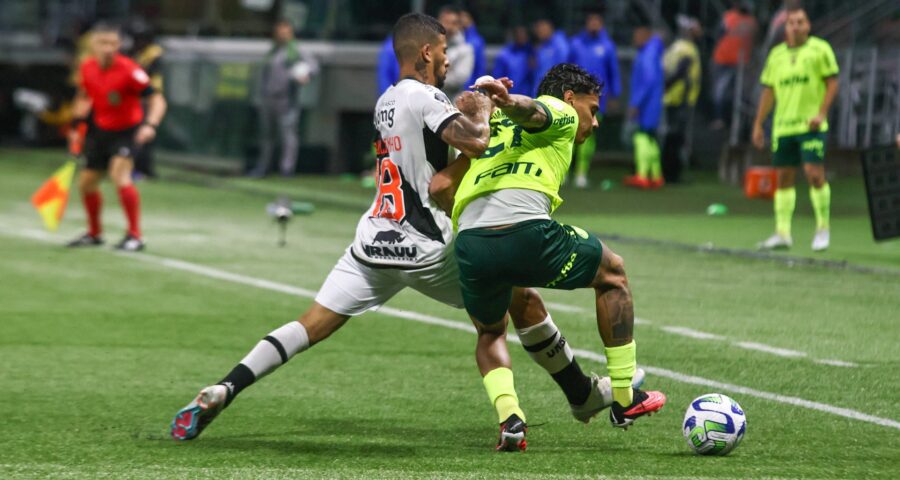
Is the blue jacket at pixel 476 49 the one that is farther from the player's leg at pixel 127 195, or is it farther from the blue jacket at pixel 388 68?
the player's leg at pixel 127 195

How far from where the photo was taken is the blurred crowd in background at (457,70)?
23922 millimetres

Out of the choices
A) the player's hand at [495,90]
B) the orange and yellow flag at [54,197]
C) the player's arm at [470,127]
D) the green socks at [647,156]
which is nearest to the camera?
the player's hand at [495,90]

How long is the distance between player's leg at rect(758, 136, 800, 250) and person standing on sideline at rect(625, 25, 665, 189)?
306 inches

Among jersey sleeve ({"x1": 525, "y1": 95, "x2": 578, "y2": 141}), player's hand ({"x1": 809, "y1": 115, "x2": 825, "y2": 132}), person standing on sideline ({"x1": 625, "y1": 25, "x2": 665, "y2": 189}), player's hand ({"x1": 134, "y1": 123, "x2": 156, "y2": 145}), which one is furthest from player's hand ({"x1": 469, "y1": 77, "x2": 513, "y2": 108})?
person standing on sideline ({"x1": 625, "y1": 25, "x2": 665, "y2": 189})

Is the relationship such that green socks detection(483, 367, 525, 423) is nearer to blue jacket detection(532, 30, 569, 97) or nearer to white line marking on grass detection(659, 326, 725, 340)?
white line marking on grass detection(659, 326, 725, 340)

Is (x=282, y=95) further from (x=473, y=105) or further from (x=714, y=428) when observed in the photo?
(x=714, y=428)

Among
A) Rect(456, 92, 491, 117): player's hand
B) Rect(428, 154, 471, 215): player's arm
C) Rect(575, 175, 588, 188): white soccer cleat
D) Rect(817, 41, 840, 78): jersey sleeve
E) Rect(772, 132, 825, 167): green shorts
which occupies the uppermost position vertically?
Rect(456, 92, 491, 117): player's hand

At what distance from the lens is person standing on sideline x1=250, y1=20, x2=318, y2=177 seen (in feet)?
80.4

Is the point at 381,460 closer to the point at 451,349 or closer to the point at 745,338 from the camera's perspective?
the point at 451,349

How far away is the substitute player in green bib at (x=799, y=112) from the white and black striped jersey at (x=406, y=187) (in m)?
8.69

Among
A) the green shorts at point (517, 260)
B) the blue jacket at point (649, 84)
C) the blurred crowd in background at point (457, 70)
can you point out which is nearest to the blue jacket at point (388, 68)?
the blurred crowd in background at point (457, 70)

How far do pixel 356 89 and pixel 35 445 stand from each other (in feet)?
62.8

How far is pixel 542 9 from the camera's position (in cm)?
2938

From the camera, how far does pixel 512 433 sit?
22.6ft
